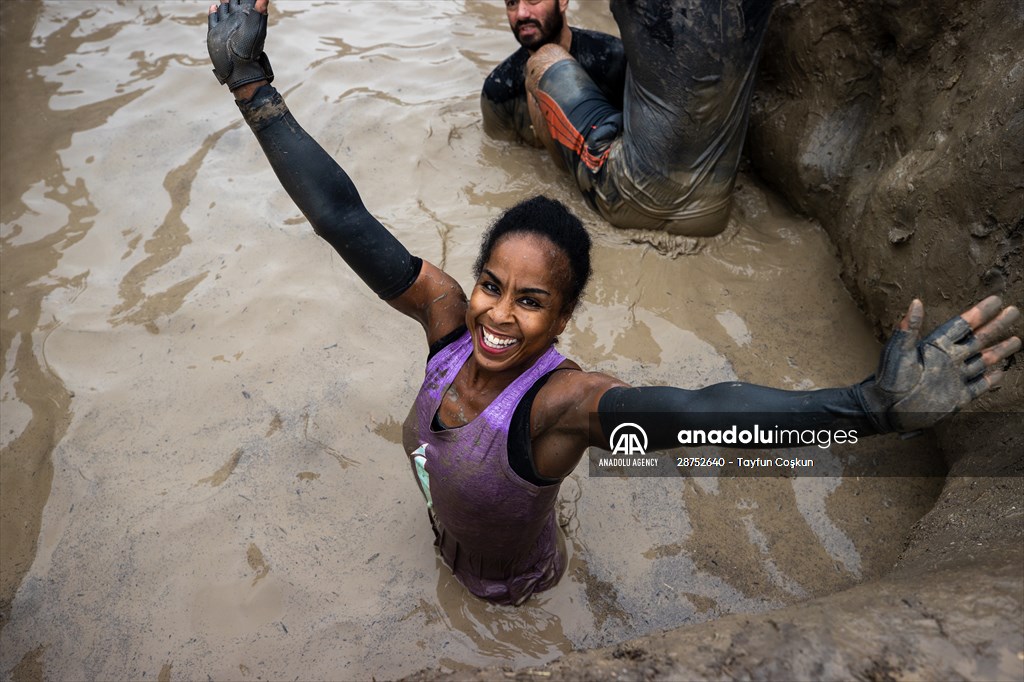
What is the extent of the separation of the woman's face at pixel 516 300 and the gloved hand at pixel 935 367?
70cm

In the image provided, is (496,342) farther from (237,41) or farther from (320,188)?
(237,41)

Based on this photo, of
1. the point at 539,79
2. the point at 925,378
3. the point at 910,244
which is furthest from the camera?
the point at 539,79

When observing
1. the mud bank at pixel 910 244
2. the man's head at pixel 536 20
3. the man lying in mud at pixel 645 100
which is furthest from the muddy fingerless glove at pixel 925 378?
the man's head at pixel 536 20

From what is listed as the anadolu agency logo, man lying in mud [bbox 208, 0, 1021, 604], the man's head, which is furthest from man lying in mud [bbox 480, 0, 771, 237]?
the anadolu agency logo

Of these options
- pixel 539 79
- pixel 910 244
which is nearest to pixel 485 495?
pixel 910 244

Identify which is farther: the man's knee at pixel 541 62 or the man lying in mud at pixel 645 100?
the man's knee at pixel 541 62

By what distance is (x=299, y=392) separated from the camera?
296 centimetres

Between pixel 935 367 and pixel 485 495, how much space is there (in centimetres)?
100

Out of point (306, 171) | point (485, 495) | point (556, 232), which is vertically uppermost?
point (556, 232)

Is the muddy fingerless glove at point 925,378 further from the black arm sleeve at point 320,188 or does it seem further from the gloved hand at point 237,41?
the gloved hand at point 237,41

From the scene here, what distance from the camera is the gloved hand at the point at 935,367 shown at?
1.48 meters

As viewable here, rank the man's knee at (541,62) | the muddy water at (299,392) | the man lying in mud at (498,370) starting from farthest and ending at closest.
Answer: the man's knee at (541,62)
the muddy water at (299,392)
the man lying in mud at (498,370)

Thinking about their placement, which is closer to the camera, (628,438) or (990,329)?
(990,329)

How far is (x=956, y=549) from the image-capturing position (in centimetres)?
192
